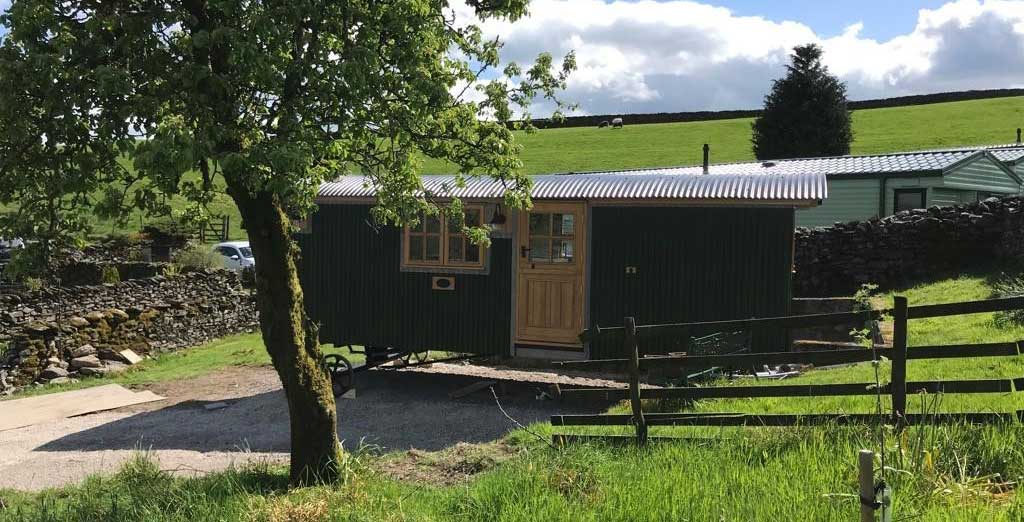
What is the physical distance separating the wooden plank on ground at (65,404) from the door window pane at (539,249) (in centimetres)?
593

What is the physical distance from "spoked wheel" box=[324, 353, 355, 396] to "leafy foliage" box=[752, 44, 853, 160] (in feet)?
102

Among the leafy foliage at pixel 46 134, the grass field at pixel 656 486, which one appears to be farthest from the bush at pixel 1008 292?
the leafy foliage at pixel 46 134

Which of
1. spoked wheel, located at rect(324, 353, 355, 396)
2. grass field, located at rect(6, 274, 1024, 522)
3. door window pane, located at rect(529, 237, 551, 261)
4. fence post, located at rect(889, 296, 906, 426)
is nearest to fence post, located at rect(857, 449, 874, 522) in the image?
grass field, located at rect(6, 274, 1024, 522)

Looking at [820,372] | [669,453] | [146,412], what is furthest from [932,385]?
[146,412]

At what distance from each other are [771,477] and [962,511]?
3.44ft

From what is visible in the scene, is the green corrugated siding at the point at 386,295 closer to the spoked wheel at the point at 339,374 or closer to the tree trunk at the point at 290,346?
the spoked wheel at the point at 339,374

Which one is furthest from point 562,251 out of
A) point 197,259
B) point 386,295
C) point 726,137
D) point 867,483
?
point 726,137

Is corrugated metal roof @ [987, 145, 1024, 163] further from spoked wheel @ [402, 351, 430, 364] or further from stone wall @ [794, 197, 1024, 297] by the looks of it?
spoked wheel @ [402, 351, 430, 364]

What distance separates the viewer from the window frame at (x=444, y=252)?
1085 centimetres

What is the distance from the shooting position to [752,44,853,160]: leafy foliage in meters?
37.8

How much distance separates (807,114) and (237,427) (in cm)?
3437

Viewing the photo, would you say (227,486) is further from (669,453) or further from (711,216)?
(711,216)

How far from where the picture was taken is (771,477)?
4.68 meters

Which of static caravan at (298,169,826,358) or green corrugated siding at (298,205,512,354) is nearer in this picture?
static caravan at (298,169,826,358)
